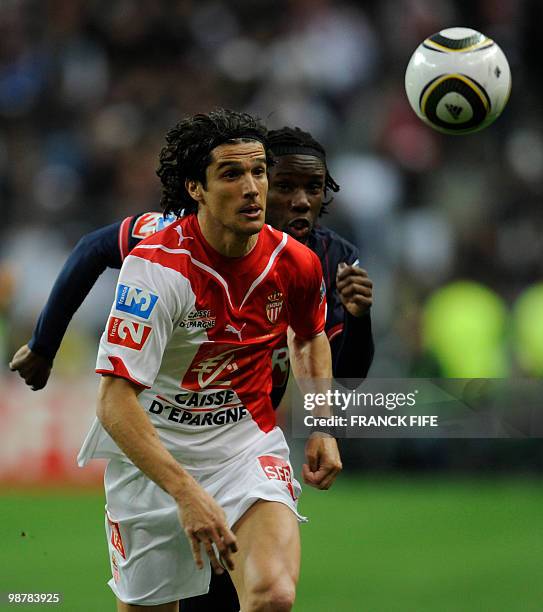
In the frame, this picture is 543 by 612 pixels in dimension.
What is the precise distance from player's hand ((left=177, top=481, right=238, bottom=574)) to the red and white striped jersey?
0.57 meters

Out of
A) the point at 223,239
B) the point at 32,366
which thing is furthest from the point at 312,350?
the point at 32,366

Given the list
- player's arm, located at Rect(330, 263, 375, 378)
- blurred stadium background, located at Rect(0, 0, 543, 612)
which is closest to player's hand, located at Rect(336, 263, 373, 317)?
player's arm, located at Rect(330, 263, 375, 378)

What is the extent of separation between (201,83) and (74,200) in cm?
209

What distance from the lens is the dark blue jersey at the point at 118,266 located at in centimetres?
568

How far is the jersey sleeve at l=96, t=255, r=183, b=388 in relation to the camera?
4.56 metres

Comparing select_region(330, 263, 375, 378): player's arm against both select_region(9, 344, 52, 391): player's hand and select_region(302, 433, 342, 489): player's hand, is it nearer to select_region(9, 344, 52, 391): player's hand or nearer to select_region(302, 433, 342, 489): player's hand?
select_region(302, 433, 342, 489): player's hand

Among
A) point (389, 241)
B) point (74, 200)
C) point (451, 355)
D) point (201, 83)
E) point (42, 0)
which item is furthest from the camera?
point (42, 0)

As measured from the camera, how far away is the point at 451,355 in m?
11.7

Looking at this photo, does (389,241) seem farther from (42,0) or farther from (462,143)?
(42,0)

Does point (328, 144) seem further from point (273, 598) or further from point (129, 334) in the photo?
point (273, 598)

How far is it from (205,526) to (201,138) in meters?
1.58

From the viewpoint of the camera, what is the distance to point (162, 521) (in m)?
5.02

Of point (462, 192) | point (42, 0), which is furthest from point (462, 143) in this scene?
point (42, 0)

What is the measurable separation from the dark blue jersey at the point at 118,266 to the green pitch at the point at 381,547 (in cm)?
209
